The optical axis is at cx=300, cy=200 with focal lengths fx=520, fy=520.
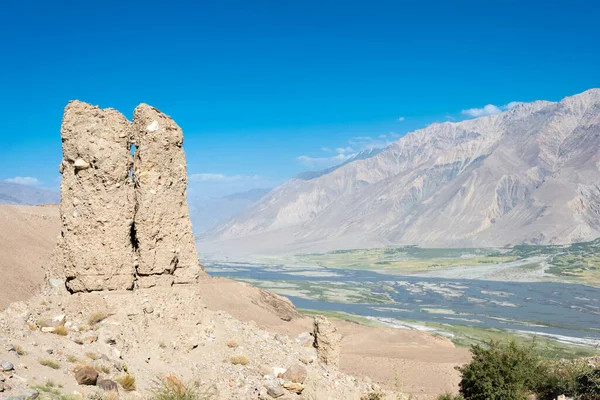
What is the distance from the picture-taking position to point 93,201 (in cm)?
1258

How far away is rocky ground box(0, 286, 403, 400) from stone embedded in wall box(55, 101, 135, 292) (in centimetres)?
63

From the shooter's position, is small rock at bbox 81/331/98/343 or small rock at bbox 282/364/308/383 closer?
small rock at bbox 81/331/98/343

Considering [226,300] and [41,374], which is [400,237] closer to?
[226,300]

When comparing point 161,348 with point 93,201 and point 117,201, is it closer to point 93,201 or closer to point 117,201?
point 117,201

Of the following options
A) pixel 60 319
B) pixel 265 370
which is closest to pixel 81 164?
pixel 60 319

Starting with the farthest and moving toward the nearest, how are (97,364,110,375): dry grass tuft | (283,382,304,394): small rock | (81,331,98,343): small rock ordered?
1. (283,382,304,394): small rock
2. (81,331,98,343): small rock
3. (97,364,110,375): dry grass tuft

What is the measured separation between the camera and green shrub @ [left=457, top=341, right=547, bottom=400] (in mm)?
19656

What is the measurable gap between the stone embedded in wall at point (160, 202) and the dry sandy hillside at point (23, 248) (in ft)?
53.1

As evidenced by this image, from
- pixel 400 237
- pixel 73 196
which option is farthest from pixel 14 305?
pixel 400 237

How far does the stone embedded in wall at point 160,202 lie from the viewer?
13.5 metres

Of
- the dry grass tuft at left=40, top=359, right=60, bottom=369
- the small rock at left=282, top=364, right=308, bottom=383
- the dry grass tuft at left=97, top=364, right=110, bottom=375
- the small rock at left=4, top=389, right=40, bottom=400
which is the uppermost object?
the dry grass tuft at left=40, top=359, right=60, bottom=369

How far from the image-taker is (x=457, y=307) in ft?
260

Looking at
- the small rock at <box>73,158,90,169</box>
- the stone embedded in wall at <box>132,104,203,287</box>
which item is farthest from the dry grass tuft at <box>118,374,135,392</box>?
the small rock at <box>73,158,90,169</box>

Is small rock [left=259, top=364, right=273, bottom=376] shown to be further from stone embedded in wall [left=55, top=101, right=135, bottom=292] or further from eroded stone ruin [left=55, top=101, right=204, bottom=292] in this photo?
stone embedded in wall [left=55, top=101, right=135, bottom=292]
